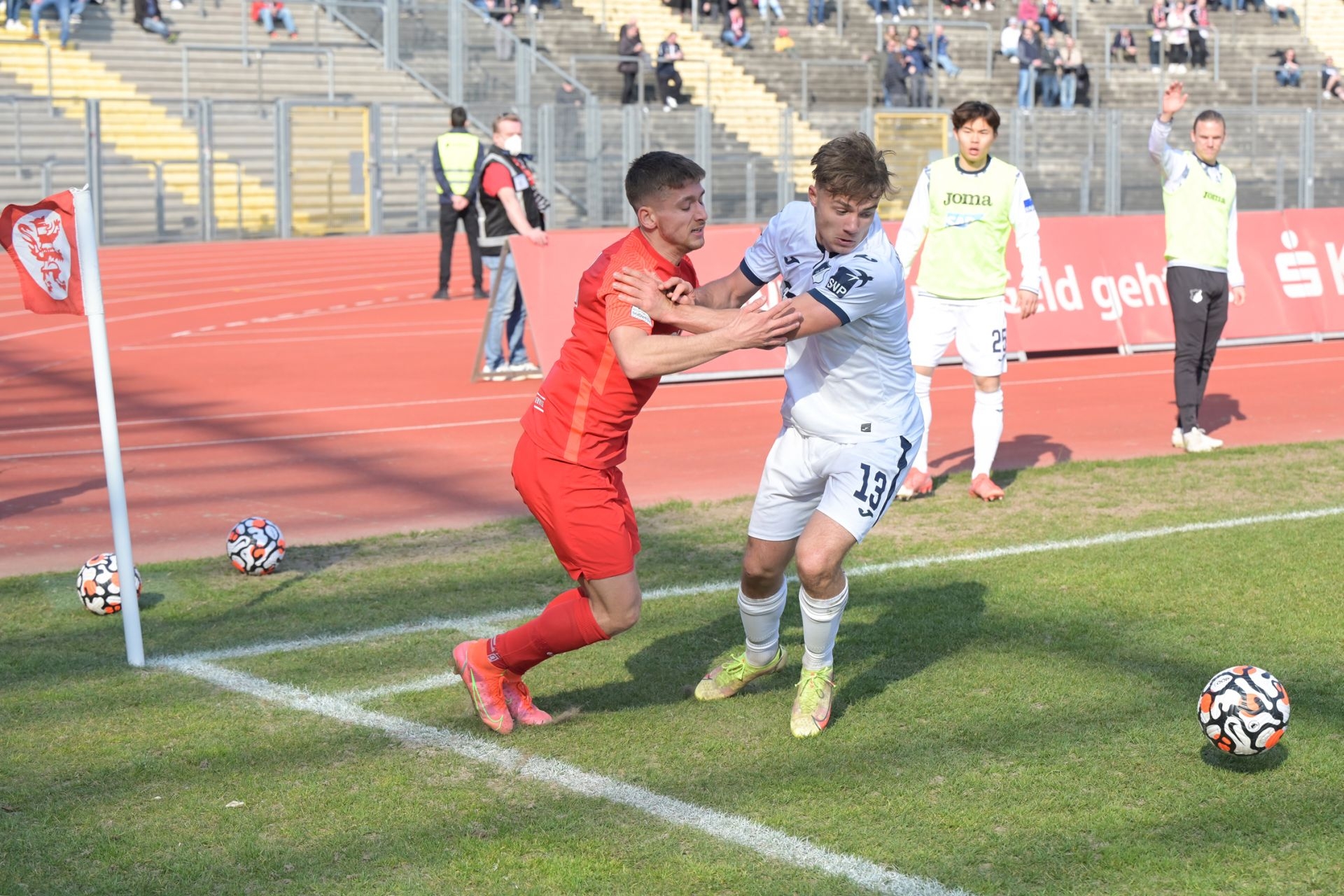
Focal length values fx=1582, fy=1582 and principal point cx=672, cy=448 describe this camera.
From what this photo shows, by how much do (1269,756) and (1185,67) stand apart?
41.7 metres

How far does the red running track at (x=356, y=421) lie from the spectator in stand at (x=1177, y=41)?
29.0 m

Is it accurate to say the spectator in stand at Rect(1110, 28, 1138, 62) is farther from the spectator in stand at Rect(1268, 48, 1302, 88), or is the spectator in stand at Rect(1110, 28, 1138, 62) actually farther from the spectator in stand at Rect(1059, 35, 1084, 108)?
the spectator in stand at Rect(1268, 48, 1302, 88)

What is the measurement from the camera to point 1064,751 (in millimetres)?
5348

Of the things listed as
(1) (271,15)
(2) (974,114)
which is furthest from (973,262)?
(1) (271,15)

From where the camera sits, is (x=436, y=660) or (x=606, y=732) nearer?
(x=606, y=732)

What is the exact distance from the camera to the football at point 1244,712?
506 cm

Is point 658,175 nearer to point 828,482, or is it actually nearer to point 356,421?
point 828,482

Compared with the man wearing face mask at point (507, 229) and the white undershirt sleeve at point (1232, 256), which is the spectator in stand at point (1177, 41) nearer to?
the man wearing face mask at point (507, 229)

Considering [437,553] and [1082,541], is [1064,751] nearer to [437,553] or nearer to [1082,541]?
[1082,541]

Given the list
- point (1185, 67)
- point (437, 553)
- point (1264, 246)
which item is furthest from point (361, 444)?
point (1185, 67)

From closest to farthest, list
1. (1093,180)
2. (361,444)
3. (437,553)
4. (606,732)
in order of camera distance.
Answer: (606,732), (437,553), (361,444), (1093,180)

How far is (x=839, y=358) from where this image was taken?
561cm

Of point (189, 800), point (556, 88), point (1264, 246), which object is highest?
point (556, 88)

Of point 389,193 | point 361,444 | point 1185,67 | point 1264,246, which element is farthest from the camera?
point 1185,67
